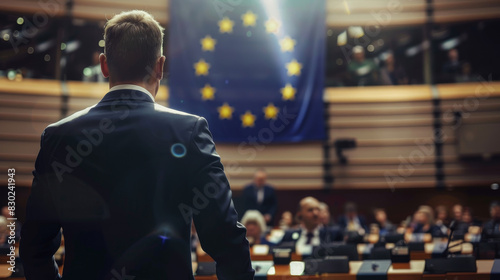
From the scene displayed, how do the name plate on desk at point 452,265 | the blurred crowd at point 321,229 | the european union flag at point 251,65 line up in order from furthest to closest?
the european union flag at point 251,65
the blurred crowd at point 321,229
the name plate on desk at point 452,265

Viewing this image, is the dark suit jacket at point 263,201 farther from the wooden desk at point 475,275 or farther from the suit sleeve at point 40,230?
the suit sleeve at point 40,230

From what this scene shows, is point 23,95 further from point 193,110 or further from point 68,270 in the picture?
point 68,270

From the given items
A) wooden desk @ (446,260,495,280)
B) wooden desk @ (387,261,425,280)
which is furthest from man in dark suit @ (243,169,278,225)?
wooden desk @ (446,260,495,280)

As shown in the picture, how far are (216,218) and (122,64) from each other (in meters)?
0.49

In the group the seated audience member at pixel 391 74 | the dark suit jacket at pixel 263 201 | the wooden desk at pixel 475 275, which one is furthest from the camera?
the seated audience member at pixel 391 74

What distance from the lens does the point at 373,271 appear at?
12.9ft

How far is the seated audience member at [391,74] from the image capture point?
13.5 m

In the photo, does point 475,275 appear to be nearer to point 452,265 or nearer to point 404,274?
point 452,265

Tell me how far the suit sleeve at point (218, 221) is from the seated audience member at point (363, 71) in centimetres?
1224

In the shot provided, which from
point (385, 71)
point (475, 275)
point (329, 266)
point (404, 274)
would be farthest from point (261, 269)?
point (385, 71)

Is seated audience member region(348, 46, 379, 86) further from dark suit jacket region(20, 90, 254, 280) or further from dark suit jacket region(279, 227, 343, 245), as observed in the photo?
dark suit jacket region(20, 90, 254, 280)

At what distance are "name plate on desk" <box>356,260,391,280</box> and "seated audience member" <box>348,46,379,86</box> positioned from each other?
9475 mm

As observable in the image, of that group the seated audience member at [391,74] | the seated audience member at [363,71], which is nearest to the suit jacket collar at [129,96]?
the seated audience member at [363,71]

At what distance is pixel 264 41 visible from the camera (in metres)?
12.5
